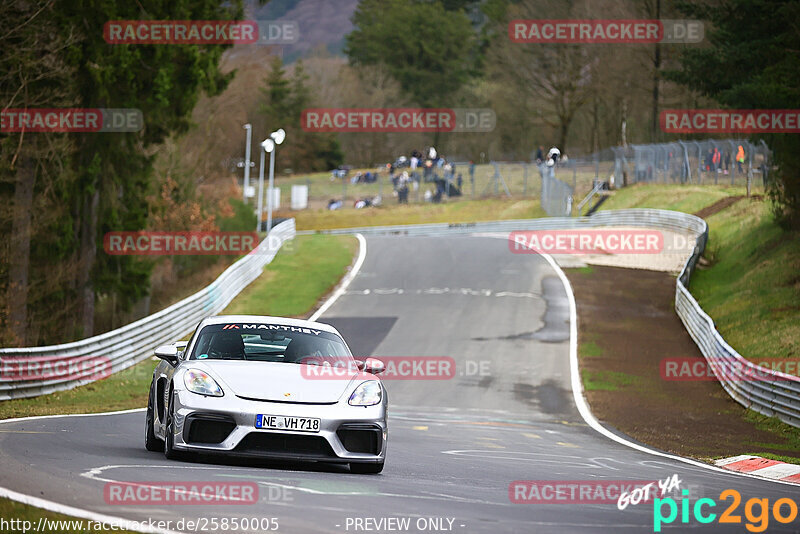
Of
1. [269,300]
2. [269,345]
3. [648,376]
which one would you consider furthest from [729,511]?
[269,300]

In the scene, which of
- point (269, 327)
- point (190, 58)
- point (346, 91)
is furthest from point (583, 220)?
point (346, 91)

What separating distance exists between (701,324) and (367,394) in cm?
2223

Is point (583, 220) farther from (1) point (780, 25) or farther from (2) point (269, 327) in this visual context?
(2) point (269, 327)

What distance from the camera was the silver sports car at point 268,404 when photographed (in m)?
9.01

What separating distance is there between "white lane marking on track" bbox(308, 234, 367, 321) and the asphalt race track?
1.88 metres

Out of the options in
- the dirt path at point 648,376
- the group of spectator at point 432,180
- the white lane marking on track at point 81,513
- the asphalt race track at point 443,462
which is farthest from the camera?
the group of spectator at point 432,180

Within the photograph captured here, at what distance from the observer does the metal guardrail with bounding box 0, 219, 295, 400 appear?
65.5 feet

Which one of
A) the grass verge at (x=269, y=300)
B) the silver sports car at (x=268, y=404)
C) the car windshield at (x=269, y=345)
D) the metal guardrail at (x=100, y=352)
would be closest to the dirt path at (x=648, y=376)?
the car windshield at (x=269, y=345)

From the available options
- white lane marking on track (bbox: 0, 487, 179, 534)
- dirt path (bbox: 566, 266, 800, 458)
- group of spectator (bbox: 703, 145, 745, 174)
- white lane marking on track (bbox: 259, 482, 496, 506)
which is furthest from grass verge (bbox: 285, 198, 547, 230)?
white lane marking on track (bbox: 0, 487, 179, 534)

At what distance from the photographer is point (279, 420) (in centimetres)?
897

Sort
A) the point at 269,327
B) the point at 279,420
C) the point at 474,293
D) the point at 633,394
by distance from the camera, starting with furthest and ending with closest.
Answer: the point at 474,293 → the point at 633,394 → the point at 269,327 → the point at 279,420

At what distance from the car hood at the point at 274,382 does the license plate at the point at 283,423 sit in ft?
0.66

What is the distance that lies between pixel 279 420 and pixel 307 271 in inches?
1394

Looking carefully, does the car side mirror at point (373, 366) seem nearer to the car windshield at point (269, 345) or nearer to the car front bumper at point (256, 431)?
the car windshield at point (269, 345)
